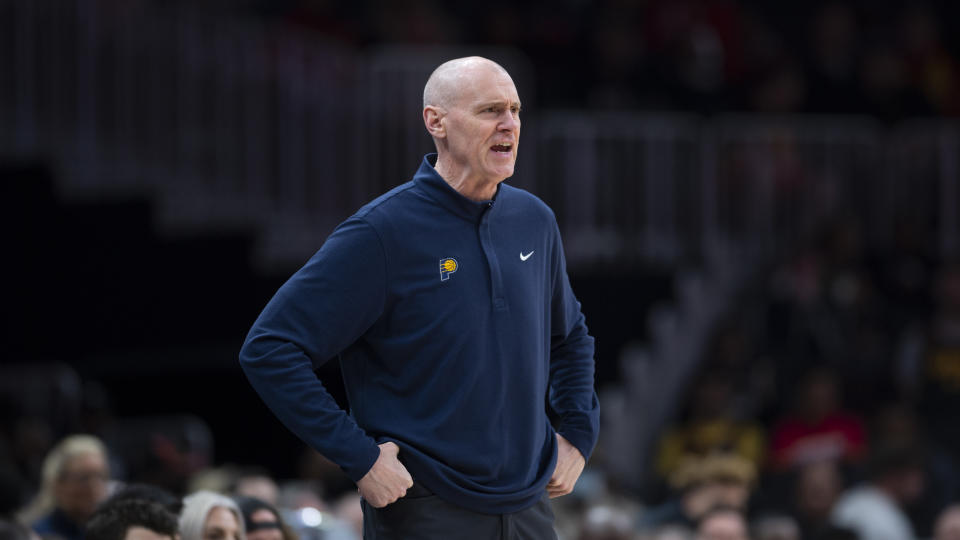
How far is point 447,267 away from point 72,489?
335 cm

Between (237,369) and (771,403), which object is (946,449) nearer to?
(771,403)

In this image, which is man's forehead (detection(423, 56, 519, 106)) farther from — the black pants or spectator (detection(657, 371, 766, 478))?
spectator (detection(657, 371, 766, 478))

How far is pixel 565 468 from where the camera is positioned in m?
3.58

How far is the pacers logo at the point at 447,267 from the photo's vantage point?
132 inches

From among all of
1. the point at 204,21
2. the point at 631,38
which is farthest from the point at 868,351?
the point at 204,21

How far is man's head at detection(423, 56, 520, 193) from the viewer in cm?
338

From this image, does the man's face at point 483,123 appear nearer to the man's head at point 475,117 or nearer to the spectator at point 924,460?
the man's head at point 475,117

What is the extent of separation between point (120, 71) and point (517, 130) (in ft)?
25.1

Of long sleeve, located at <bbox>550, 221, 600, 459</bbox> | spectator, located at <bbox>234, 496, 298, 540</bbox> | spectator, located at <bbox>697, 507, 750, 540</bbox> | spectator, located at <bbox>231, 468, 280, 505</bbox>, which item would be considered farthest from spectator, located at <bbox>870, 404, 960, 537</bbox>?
long sleeve, located at <bbox>550, 221, 600, 459</bbox>

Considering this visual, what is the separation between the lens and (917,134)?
1089cm

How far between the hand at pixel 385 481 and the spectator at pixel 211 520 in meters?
1.05

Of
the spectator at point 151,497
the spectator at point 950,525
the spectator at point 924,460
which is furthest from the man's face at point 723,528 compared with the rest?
the spectator at point 151,497

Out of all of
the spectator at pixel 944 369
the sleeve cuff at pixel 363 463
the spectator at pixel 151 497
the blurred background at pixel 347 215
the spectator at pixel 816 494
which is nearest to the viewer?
the sleeve cuff at pixel 363 463

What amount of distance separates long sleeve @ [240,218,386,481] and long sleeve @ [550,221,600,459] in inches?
20.9
